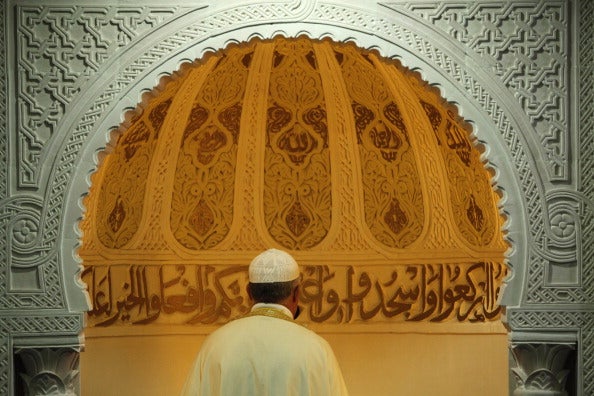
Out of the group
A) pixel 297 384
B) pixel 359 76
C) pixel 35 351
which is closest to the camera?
pixel 297 384

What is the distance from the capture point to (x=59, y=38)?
5012 mm

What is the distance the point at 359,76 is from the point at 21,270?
2.32 m

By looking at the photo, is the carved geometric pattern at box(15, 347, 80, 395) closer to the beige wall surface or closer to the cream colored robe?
the cream colored robe

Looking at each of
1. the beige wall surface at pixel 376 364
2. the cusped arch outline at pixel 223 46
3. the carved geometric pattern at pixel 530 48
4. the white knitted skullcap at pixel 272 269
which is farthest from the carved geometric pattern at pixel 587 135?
the beige wall surface at pixel 376 364

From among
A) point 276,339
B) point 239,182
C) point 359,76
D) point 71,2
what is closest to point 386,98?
point 359,76

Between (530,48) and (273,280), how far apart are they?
1.39 m

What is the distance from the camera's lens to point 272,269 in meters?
4.49

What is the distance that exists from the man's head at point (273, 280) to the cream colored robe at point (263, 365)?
0.49 ft

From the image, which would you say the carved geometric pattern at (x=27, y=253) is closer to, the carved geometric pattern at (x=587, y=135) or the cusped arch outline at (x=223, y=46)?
the cusped arch outline at (x=223, y=46)

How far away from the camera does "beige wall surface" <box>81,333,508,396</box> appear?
659 cm

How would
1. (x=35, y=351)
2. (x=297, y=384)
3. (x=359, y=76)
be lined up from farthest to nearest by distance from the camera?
(x=359, y=76), (x=35, y=351), (x=297, y=384)

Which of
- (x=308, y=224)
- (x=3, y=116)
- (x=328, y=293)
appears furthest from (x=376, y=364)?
(x=3, y=116)

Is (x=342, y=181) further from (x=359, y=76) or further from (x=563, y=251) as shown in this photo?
(x=563, y=251)

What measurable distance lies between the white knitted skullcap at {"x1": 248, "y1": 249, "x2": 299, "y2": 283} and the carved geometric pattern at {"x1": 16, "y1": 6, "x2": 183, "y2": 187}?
39.1 inches
